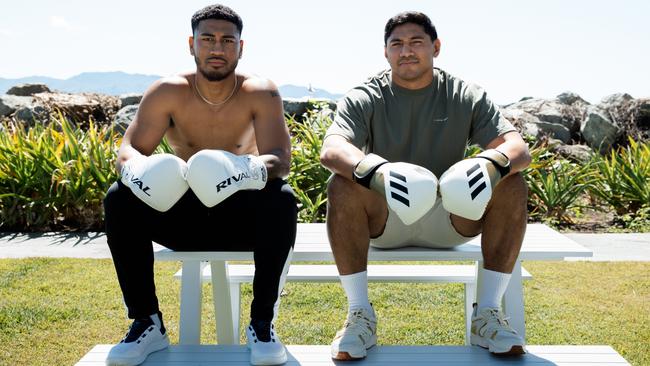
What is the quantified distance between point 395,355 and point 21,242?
4.13 metres

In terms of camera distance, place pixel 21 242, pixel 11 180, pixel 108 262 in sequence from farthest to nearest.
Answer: pixel 11 180
pixel 21 242
pixel 108 262

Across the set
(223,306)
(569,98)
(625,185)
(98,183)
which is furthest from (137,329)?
(569,98)

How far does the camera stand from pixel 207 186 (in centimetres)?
237

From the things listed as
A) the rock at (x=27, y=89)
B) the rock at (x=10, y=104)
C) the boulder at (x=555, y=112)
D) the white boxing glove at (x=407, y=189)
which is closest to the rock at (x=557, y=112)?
the boulder at (x=555, y=112)

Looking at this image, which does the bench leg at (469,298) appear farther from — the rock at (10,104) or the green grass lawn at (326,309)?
the rock at (10,104)

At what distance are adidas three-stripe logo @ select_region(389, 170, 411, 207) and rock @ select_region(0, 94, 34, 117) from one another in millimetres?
9972

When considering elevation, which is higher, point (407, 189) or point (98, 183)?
point (407, 189)

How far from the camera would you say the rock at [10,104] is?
11.1m

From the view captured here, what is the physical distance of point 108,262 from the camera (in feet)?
16.5

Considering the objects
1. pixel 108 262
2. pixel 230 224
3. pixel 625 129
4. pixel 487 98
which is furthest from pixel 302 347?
pixel 625 129

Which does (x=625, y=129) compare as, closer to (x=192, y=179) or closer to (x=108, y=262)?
(x=108, y=262)

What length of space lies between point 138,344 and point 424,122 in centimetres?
131

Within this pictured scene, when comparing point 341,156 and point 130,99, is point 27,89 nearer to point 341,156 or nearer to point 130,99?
point 130,99

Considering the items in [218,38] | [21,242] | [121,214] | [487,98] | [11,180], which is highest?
[218,38]
